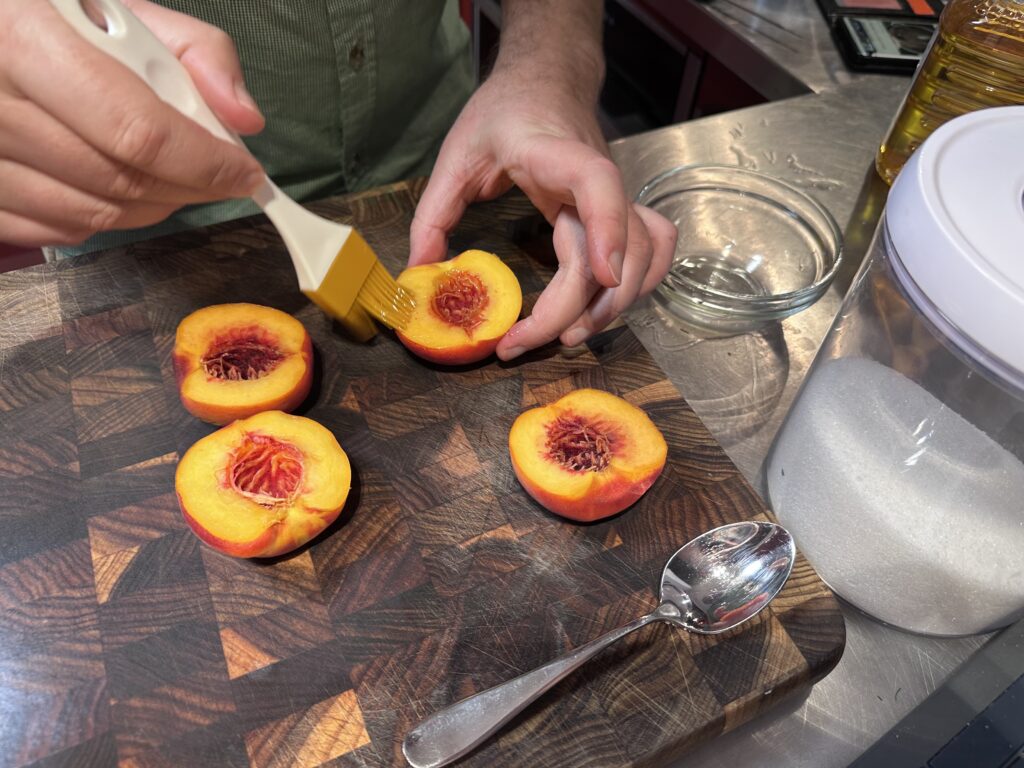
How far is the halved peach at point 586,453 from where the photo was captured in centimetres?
93

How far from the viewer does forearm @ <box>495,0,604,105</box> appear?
4.42 feet

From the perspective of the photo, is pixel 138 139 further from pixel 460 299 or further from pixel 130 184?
pixel 460 299

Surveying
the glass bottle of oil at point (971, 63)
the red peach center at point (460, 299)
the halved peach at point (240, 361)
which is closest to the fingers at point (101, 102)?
the halved peach at point (240, 361)

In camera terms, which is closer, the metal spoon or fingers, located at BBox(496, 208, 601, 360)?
the metal spoon

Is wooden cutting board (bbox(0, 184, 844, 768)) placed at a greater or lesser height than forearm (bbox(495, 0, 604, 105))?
lesser

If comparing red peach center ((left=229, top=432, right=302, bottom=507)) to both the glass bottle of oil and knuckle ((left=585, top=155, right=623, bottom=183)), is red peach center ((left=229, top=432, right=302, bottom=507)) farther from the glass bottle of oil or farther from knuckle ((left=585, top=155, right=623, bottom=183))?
the glass bottle of oil

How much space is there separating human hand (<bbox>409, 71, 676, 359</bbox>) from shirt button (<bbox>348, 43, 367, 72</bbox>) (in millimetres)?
193

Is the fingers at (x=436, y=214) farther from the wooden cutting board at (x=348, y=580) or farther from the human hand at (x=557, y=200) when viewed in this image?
the wooden cutting board at (x=348, y=580)

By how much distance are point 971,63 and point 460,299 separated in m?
0.88

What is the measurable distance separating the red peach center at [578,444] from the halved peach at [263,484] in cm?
26

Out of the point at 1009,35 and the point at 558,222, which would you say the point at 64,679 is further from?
the point at 1009,35

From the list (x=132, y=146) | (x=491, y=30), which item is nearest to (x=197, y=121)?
(x=132, y=146)

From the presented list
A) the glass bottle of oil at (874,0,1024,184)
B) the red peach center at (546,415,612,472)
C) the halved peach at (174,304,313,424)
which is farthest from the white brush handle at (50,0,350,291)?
the glass bottle of oil at (874,0,1024,184)

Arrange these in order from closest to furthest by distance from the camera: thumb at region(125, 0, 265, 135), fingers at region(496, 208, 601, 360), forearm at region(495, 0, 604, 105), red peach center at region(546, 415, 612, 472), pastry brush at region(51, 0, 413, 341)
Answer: pastry brush at region(51, 0, 413, 341)
thumb at region(125, 0, 265, 135)
red peach center at region(546, 415, 612, 472)
fingers at region(496, 208, 601, 360)
forearm at region(495, 0, 604, 105)
